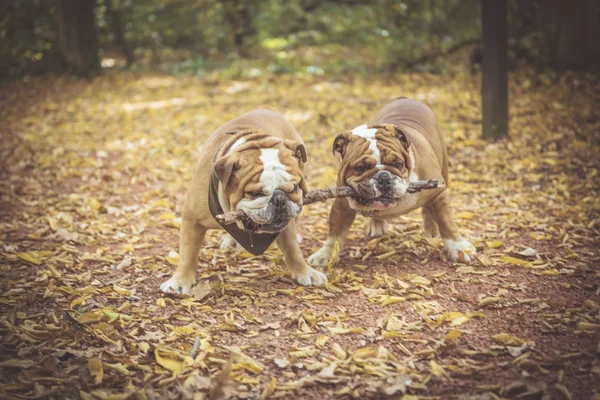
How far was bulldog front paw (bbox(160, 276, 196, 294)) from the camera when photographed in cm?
430

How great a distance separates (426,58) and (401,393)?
37.7ft

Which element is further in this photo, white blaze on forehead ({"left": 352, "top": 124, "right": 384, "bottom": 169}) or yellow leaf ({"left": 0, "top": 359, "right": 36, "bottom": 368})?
white blaze on forehead ({"left": 352, "top": 124, "right": 384, "bottom": 169})

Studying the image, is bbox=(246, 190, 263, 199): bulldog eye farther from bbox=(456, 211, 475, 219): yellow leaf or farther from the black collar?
bbox=(456, 211, 475, 219): yellow leaf

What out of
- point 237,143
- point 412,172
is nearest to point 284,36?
point 412,172

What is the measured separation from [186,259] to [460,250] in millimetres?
2406

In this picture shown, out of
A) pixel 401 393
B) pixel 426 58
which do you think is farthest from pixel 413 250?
pixel 426 58

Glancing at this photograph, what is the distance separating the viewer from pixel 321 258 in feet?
15.8

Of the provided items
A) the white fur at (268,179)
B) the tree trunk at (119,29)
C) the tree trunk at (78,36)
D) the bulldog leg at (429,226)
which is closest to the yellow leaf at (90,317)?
the white fur at (268,179)

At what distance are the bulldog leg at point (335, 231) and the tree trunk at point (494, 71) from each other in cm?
440

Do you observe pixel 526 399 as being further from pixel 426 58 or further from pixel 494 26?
pixel 426 58

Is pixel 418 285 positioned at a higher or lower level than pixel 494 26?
lower

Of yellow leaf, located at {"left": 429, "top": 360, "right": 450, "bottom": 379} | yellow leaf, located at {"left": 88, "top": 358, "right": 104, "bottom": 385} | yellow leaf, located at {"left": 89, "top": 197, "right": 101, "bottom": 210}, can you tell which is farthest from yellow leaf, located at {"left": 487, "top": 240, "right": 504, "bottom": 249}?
yellow leaf, located at {"left": 89, "top": 197, "right": 101, "bottom": 210}

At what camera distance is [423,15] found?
49.7 ft

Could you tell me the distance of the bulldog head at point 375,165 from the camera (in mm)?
4035
